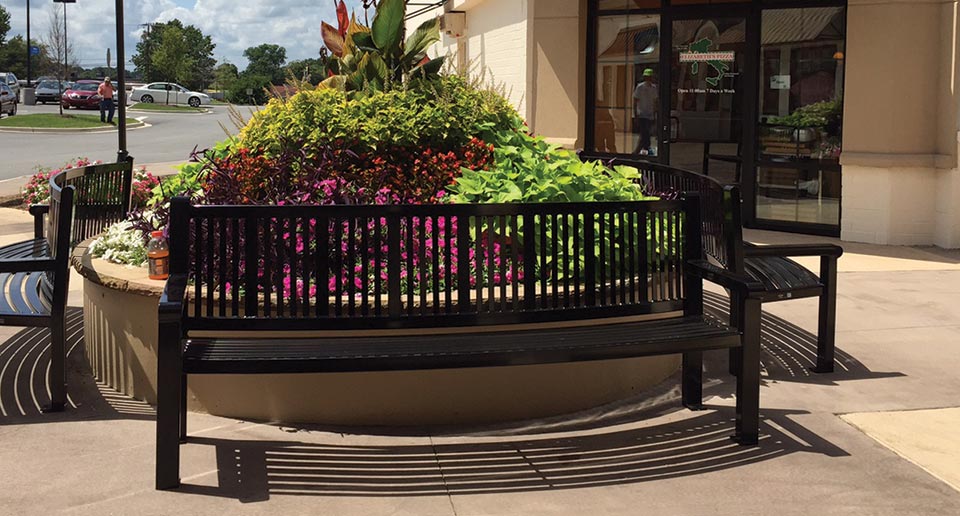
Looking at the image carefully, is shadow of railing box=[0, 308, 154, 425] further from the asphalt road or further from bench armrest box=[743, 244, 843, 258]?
the asphalt road

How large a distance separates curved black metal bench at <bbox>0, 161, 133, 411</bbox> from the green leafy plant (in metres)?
1.62

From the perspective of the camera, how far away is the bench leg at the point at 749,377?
4523 mm

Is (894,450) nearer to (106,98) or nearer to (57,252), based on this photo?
(57,252)

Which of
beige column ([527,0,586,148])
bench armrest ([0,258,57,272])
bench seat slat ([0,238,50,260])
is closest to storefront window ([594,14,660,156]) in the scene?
beige column ([527,0,586,148])

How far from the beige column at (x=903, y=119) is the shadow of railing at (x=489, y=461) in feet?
22.3

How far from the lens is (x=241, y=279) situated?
4.85m

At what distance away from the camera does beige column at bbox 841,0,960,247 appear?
35.0 feet

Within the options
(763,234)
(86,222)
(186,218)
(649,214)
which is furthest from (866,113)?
(186,218)

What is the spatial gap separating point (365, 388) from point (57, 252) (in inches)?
65.0

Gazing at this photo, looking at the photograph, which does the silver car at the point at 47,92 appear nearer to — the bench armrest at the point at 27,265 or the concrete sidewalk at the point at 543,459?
the concrete sidewalk at the point at 543,459

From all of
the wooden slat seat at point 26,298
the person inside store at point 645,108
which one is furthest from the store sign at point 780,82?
the wooden slat seat at point 26,298

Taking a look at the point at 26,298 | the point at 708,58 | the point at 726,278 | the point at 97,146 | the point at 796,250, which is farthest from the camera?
the point at 97,146

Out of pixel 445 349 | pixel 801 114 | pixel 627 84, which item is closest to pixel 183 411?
pixel 445 349

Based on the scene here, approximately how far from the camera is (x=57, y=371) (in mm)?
4992
